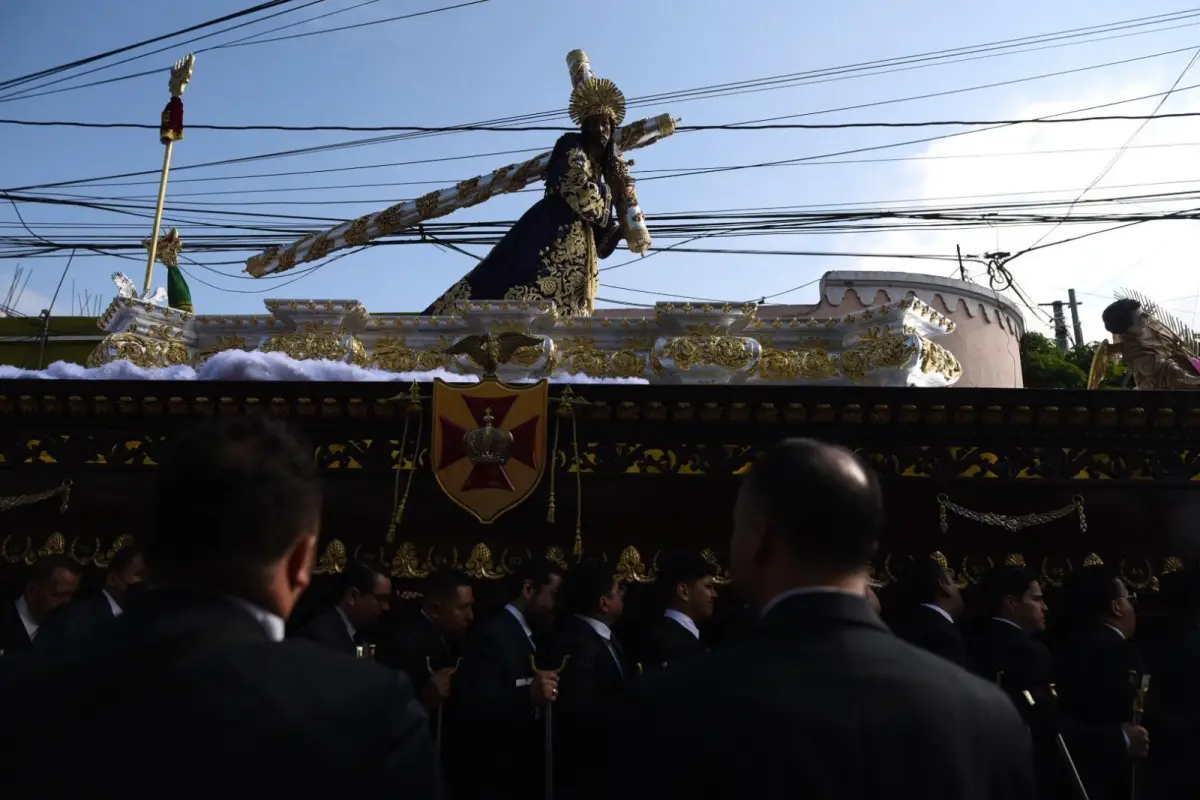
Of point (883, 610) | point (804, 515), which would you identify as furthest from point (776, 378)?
point (804, 515)

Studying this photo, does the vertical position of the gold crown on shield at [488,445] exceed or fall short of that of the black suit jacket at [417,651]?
it exceeds it

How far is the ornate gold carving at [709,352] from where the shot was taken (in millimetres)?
7230

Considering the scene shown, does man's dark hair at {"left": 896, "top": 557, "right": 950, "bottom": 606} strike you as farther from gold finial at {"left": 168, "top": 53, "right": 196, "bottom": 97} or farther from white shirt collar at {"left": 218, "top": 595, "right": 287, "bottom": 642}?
gold finial at {"left": 168, "top": 53, "right": 196, "bottom": 97}

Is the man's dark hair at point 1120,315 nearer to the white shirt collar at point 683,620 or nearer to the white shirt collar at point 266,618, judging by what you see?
the white shirt collar at point 683,620

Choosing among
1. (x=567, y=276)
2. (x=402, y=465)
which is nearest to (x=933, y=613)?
(x=402, y=465)

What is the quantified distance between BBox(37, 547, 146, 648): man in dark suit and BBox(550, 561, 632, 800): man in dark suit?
71.6 inches

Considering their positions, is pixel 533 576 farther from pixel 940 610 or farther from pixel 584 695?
pixel 940 610

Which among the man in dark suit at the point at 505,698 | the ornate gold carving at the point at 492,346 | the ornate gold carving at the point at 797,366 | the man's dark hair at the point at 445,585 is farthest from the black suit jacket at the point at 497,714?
the ornate gold carving at the point at 797,366

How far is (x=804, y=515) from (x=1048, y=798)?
12.0 ft

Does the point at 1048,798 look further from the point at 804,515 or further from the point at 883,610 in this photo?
the point at 804,515

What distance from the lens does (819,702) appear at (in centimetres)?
163

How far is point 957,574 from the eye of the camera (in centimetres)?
600

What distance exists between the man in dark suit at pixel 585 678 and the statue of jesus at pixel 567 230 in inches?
150

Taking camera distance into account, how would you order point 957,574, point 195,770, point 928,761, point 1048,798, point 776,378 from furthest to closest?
point 776,378, point 957,574, point 1048,798, point 928,761, point 195,770
